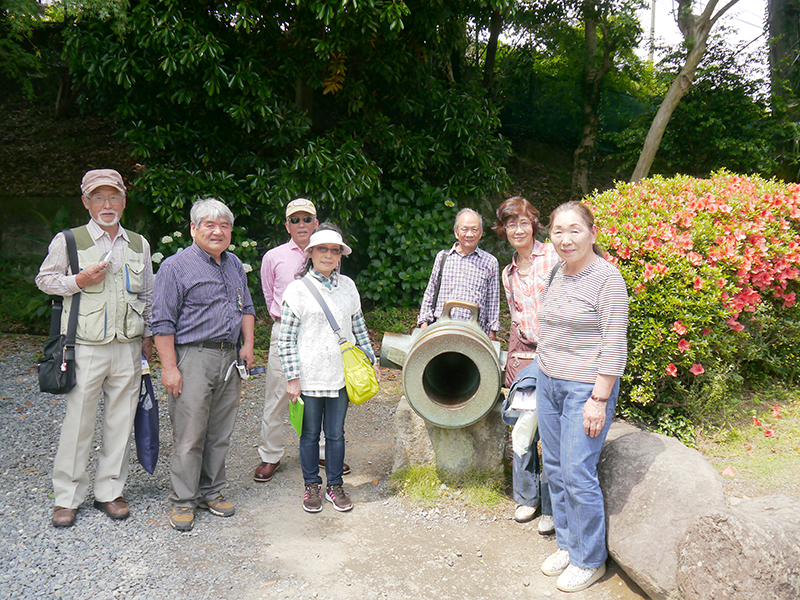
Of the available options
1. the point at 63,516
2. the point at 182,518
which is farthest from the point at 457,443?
the point at 63,516

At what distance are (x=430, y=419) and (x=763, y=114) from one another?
9.32 m

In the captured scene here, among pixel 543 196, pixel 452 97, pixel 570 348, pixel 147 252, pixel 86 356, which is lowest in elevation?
pixel 86 356

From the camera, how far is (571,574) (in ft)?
9.33

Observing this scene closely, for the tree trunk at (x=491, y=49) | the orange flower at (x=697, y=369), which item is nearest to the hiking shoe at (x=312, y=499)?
the orange flower at (x=697, y=369)

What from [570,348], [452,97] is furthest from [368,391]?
[452,97]

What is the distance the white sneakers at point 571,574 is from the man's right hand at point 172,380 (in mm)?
2148

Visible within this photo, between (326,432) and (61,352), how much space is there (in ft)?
4.88

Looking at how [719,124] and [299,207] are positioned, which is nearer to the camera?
[299,207]

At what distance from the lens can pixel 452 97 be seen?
793 cm

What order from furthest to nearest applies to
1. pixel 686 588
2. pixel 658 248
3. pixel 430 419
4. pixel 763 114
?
pixel 763 114 < pixel 658 248 < pixel 430 419 < pixel 686 588

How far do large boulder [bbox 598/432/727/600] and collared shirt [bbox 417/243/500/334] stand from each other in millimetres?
1223

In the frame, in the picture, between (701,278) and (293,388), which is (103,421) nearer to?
(293,388)

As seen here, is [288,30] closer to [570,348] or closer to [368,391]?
[368,391]

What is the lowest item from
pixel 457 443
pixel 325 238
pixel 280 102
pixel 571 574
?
pixel 571 574
